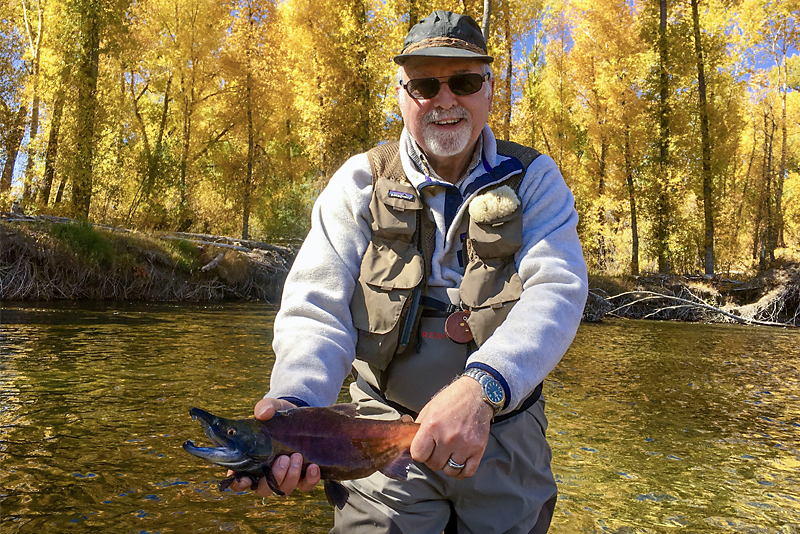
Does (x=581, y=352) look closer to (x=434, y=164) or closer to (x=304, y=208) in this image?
(x=434, y=164)

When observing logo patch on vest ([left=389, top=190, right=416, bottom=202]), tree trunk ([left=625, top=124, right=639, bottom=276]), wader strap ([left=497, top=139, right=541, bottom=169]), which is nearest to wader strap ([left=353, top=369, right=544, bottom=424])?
logo patch on vest ([left=389, top=190, right=416, bottom=202])

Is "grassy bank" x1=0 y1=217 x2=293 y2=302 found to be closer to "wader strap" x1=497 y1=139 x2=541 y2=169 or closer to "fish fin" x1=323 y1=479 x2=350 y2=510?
"wader strap" x1=497 y1=139 x2=541 y2=169

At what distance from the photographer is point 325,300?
6.64 feet

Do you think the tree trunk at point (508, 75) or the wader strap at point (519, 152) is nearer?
the wader strap at point (519, 152)

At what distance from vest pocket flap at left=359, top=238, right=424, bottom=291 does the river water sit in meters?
2.07

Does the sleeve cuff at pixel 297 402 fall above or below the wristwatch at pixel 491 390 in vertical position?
below

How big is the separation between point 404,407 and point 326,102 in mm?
17555

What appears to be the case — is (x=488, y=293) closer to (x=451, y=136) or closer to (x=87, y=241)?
(x=451, y=136)

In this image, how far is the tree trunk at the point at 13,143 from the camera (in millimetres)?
15680

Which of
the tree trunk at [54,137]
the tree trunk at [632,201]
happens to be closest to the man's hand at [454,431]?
the tree trunk at [54,137]

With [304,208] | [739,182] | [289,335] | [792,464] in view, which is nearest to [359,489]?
[289,335]

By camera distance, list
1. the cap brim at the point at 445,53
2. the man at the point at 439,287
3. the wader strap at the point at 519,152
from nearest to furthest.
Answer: the man at the point at 439,287 < the cap brim at the point at 445,53 < the wader strap at the point at 519,152


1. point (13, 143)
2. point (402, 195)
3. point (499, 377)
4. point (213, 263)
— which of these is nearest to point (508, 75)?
point (213, 263)

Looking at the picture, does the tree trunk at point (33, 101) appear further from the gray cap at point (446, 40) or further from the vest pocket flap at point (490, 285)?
the vest pocket flap at point (490, 285)
